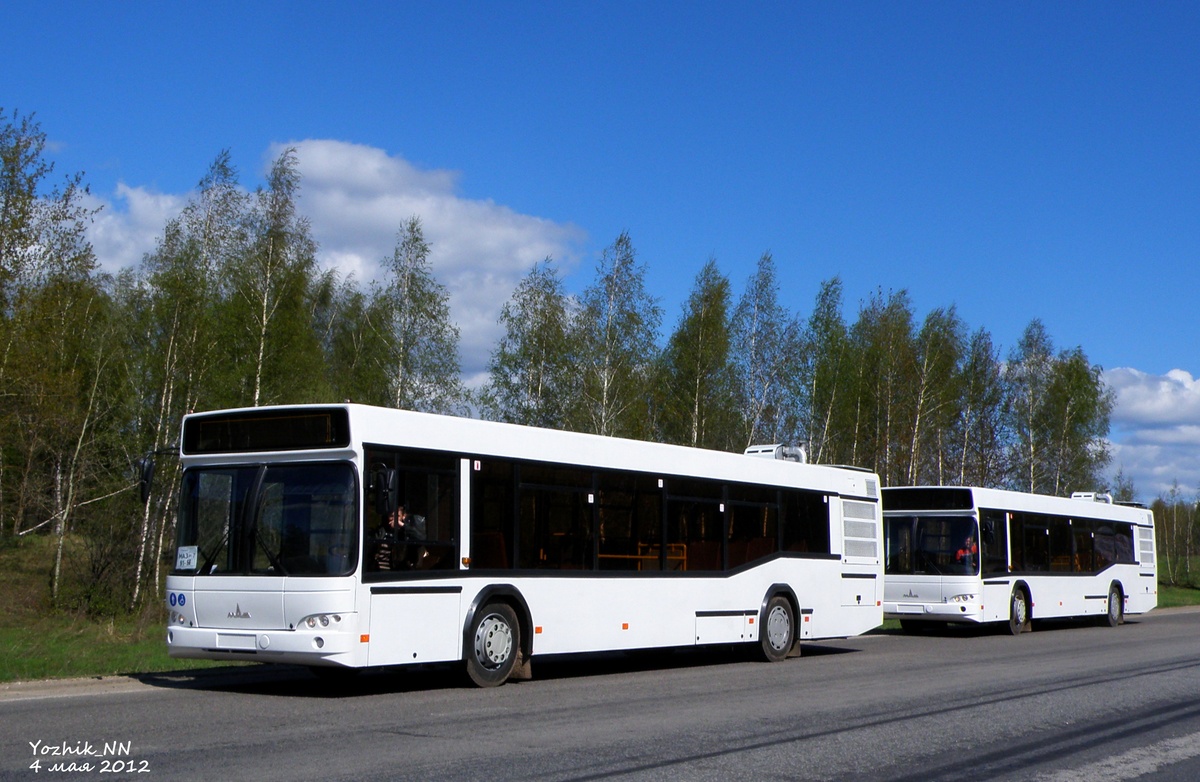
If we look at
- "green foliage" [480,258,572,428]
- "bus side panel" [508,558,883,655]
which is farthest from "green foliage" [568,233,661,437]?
"bus side panel" [508,558,883,655]

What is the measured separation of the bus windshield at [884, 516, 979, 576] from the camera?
2447cm

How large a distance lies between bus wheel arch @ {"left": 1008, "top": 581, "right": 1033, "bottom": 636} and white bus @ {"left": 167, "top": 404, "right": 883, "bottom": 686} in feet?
35.2

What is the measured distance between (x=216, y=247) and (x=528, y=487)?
23746 millimetres

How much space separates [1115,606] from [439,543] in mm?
23171

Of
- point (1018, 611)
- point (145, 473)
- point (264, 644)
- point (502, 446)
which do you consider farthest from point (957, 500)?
point (145, 473)

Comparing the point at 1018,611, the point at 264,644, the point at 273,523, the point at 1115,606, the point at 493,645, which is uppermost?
the point at 273,523

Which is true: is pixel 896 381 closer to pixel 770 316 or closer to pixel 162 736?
pixel 770 316

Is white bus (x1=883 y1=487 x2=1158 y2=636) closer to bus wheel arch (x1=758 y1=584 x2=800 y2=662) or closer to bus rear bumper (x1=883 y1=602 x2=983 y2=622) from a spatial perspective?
bus rear bumper (x1=883 y1=602 x2=983 y2=622)

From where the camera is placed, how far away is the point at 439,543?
13.0m

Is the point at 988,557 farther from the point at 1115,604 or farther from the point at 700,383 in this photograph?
the point at 700,383

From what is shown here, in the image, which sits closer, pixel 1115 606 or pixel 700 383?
pixel 1115 606

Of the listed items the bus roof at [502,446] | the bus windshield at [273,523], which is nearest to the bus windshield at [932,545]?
the bus roof at [502,446]

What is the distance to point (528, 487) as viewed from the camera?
1417 cm

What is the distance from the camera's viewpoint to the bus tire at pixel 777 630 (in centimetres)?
1800
